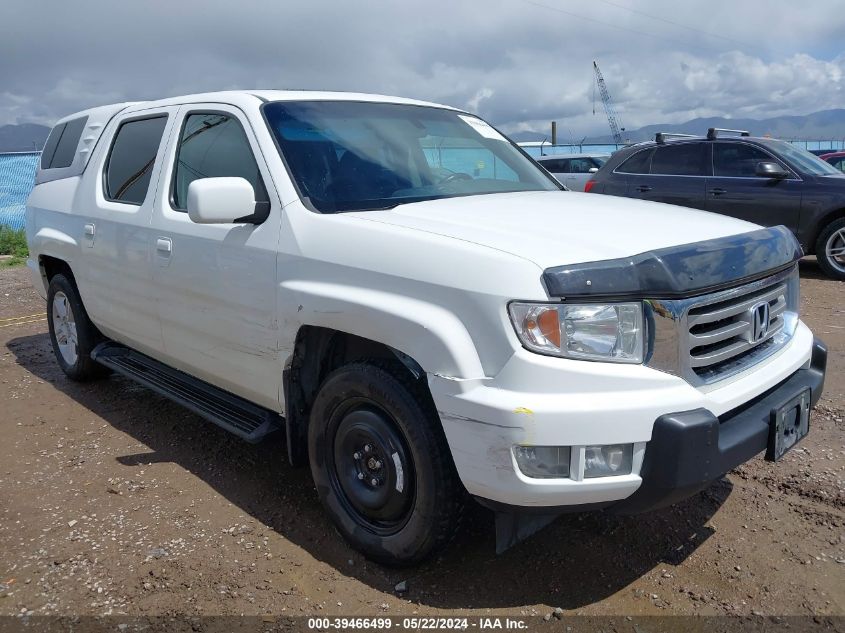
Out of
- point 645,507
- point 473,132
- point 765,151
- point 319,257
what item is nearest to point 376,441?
point 319,257

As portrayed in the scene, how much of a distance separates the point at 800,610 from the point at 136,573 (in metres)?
2.53

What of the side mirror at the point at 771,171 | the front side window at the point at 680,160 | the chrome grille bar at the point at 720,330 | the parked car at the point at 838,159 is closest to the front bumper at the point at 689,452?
the chrome grille bar at the point at 720,330

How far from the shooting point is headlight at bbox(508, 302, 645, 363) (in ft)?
7.77

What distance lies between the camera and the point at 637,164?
10258mm

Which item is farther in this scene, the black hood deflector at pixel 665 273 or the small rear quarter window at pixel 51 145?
the small rear quarter window at pixel 51 145

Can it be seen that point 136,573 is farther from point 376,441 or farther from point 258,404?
point 376,441

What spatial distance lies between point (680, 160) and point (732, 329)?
25.7 feet

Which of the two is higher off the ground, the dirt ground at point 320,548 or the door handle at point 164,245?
the door handle at point 164,245

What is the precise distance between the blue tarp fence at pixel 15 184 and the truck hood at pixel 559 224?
47.9ft

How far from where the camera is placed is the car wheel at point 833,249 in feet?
28.9

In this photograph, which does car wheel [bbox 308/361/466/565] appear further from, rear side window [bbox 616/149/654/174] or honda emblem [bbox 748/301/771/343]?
rear side window [bbox 616/149/654/174]

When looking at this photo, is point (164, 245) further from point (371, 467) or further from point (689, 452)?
point (689, 452)

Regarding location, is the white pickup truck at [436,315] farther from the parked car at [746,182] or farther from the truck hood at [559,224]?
the parked car at [746,182]

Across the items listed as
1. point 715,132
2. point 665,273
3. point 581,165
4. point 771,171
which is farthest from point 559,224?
point 581,165
